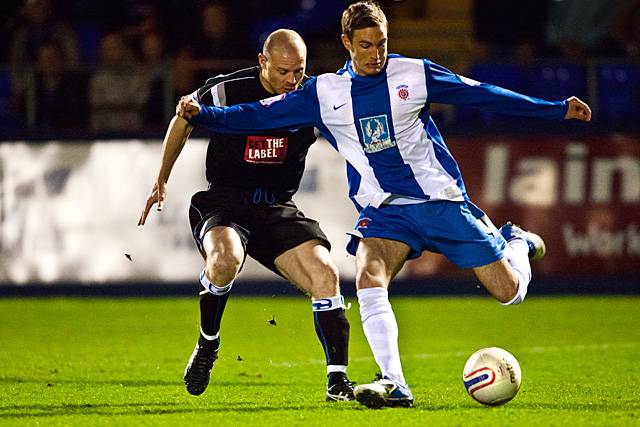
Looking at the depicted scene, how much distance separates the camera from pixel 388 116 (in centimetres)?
661

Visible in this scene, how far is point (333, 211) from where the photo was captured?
512 inches

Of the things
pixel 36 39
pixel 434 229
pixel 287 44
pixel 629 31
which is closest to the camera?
pixel 434 229

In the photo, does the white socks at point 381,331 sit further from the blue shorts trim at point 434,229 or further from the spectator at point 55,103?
the spectator at point 55,103

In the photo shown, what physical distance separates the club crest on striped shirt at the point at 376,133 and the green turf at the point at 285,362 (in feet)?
4.42

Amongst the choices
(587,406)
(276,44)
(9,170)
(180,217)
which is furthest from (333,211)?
(587,406)

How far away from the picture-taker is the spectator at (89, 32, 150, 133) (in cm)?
1295

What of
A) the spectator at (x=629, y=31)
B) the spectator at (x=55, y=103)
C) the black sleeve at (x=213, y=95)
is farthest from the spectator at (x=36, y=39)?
the spectator at (x=629, y=31)

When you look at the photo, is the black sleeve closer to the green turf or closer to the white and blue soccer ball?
the green turf

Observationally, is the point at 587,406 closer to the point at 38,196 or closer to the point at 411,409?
the point at 411,409

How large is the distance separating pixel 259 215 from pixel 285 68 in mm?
879

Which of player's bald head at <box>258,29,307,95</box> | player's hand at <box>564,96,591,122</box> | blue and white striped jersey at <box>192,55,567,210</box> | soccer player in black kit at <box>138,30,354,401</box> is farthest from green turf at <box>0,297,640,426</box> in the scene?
player's bald head at <box>258,29,307,95</box>

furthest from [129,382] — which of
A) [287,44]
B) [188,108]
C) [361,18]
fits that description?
[361,18]

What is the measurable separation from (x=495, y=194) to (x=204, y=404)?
697 centimetres

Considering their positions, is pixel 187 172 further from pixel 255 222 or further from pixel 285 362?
pixel 255 222
